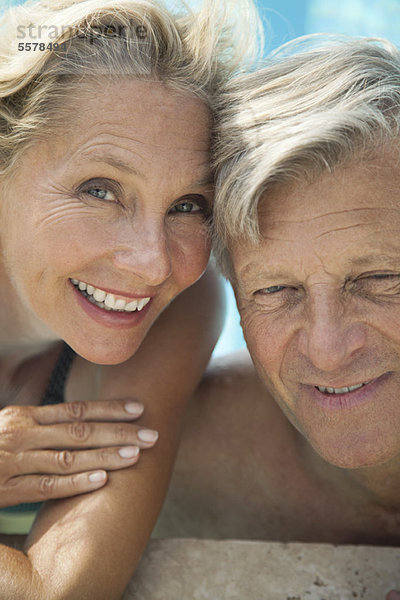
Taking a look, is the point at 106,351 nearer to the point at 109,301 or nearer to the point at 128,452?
the point at 109,301

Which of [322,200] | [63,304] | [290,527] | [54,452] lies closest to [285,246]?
[322,200]

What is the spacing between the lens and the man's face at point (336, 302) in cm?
204

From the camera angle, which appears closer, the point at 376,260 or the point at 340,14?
the point at 376,260

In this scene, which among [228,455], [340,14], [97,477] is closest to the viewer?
[97,477]

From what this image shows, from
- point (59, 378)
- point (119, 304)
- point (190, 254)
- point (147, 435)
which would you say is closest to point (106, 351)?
point (119, 304)

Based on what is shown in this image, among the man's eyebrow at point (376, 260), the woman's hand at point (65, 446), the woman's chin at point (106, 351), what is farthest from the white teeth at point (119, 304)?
the man's eyebrow at point (376, 260)

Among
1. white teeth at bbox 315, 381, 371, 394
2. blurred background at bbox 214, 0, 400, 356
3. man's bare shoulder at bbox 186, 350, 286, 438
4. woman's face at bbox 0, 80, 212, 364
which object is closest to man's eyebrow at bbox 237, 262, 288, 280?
woman's face at bbox 0, 80, 212, 364

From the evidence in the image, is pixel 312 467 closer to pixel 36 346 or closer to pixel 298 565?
pixel 298 565

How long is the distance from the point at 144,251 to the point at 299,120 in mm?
614

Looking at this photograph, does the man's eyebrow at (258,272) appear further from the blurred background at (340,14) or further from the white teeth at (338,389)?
the blurred background at (340,14)

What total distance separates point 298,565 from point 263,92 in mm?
1590

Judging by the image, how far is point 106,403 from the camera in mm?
2529

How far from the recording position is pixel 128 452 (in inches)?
94.2

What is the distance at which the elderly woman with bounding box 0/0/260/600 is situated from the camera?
7.41ft
